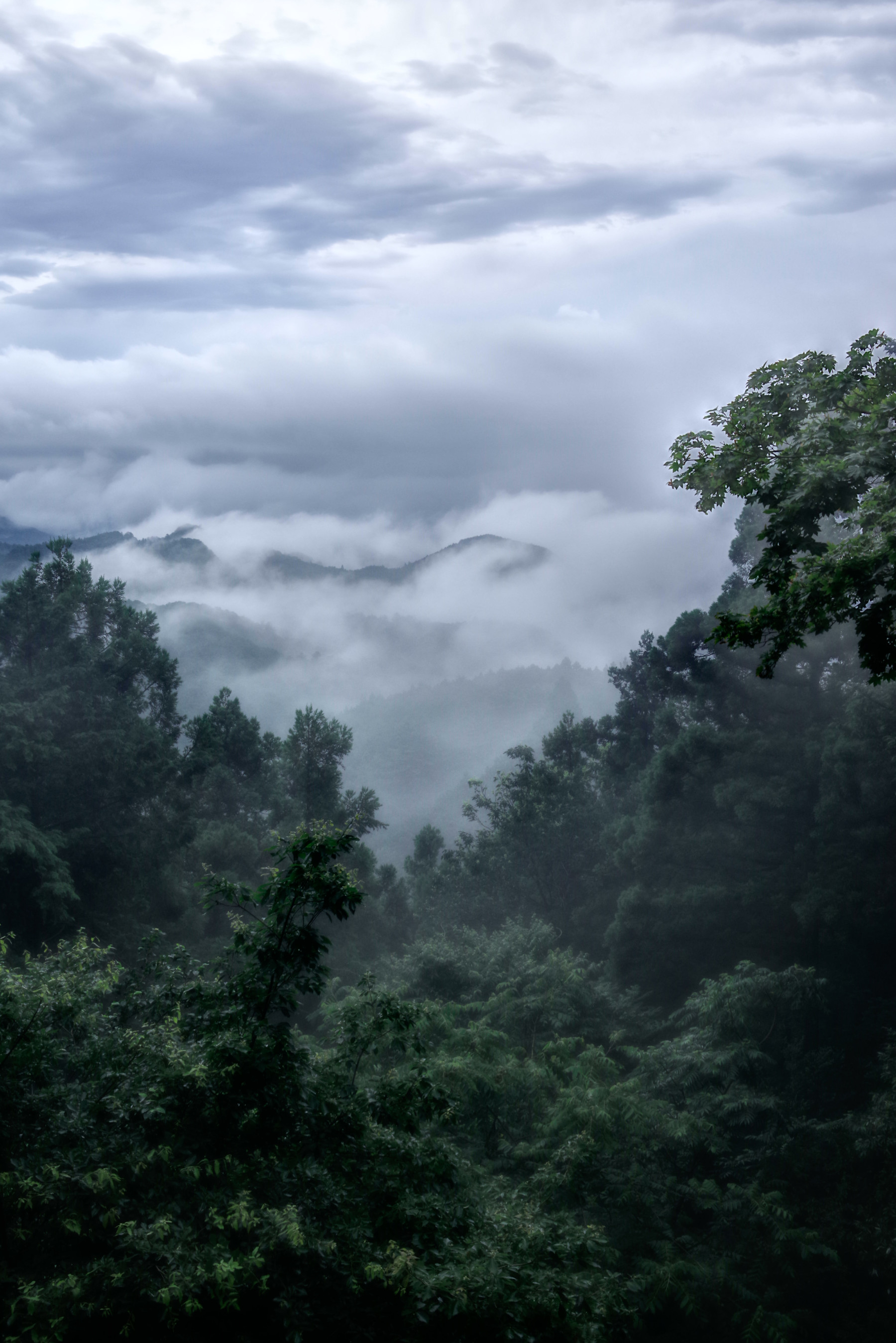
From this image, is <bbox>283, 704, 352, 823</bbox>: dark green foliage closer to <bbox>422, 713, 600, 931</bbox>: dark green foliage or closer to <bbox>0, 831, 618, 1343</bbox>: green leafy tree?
<bbox>422, 713, 600, 931</bbox>: dark green foliage

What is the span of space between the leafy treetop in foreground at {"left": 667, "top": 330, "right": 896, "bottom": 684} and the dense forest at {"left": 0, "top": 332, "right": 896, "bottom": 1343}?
2.1 inches

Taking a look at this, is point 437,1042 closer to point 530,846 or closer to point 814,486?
point 814,486

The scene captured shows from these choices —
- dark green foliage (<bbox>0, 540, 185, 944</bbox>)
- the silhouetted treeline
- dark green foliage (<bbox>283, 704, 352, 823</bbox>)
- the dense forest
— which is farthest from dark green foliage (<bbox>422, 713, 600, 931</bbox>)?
dark green foliage (<bbox>0, 540, 185, 944</bbox>)

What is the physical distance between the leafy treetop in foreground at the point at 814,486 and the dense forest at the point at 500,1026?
0.17ft

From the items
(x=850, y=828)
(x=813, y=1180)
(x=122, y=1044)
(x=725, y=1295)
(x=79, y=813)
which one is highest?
(x=850, y=828)

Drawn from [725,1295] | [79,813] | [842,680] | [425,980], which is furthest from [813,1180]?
[79,813]

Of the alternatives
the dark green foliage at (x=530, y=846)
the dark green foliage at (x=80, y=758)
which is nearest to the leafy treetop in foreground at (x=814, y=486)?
the dark green foliage at (x=80, y=758)

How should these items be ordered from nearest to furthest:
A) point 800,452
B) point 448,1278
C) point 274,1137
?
point 448,1278
point 274,1137
point 800,452

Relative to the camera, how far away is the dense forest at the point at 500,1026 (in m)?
7.02

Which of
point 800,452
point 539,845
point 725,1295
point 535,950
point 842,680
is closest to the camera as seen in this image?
point 800,452

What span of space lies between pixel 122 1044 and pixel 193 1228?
6.77 feet

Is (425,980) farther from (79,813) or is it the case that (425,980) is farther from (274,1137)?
(274,1137)

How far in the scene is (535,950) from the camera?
92.2ft

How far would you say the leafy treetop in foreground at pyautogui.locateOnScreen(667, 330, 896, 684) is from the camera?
26.4ft
